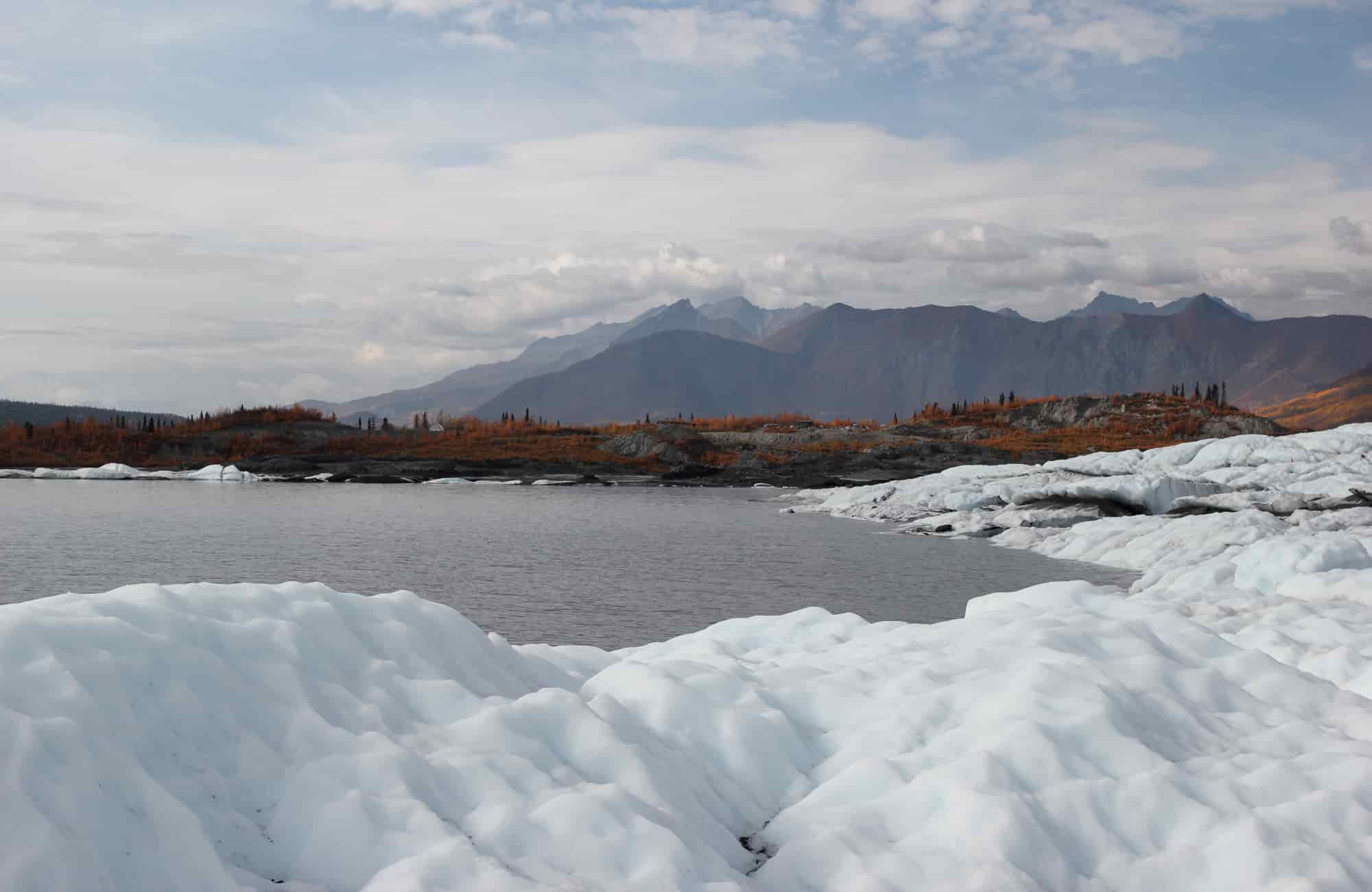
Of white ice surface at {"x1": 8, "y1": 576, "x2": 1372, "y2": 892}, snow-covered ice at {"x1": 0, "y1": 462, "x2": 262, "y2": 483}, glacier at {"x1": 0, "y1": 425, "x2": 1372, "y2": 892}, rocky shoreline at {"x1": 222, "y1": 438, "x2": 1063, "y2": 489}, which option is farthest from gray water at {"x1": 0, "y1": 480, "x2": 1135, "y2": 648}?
rocky shoreline at {"x1": 222, "y1": 438, "x2": 1063, "y2": 489}

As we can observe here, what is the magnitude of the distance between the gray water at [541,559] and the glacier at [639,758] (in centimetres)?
1242

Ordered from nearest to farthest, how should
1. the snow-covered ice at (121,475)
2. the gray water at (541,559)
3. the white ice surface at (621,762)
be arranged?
the white ice surface at (621,762) → the gray water at (541,559) → the snow-covered ice at (121,475)

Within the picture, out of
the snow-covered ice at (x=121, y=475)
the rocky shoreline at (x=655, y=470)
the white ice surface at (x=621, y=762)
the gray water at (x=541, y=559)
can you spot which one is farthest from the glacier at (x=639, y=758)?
the snow-covered ice at (x=121, y=475)

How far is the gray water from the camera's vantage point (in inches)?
1074

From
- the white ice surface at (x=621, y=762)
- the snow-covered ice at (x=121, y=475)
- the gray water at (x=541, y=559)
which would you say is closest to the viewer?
the white ice surface at (x=621, y=762)

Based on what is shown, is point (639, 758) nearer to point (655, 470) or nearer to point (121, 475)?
point (121, 475)

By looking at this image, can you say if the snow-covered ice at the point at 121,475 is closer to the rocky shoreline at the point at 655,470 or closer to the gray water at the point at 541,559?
the rocky shoreline at the point at 655,470

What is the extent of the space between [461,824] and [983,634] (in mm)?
6715

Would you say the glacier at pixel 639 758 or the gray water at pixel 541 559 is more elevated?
the glacier at pixel 639 758

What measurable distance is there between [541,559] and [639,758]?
30268mm

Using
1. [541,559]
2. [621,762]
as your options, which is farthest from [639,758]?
[541,559]

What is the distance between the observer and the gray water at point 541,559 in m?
27.3

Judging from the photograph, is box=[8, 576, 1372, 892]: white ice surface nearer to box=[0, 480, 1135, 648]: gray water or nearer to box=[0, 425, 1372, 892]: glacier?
box=[0, 425, 1372, 892]: glacier

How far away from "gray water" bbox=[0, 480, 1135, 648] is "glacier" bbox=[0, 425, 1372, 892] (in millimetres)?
12417
